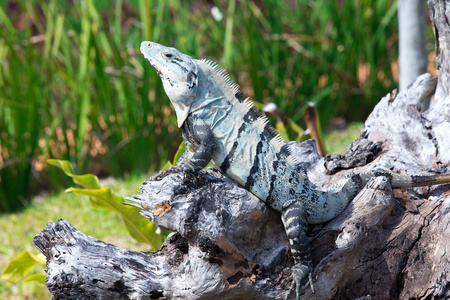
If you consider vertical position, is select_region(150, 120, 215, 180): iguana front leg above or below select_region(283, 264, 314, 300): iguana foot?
above

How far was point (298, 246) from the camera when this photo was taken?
6.59 ft

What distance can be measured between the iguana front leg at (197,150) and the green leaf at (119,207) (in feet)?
1.78

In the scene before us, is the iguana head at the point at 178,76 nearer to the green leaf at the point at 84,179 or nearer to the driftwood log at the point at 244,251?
the driftwood log at the point at 244,251

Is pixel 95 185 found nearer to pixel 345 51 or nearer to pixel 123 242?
pixel 123 242

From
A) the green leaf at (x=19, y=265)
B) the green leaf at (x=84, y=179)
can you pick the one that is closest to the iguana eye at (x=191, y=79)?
the green leaf at (x=84, y=179)

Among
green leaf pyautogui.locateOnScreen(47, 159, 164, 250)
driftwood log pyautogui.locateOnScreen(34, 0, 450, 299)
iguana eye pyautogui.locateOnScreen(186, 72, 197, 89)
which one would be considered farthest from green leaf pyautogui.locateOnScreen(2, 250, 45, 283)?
iguana eye pyautogui.locateOnScreen(186, 72, 197, 89)

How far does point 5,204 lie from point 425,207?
4849mm

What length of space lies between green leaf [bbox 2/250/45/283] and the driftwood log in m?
0.66

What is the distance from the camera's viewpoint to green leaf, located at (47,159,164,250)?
2.51m

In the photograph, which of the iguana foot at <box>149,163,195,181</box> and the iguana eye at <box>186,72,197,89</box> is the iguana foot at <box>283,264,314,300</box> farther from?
the iguana eye at <box>186,72,197,89</box>

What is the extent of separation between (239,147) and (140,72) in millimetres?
3825

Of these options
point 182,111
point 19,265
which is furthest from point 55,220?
point 182,111

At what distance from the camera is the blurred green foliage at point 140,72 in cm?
520

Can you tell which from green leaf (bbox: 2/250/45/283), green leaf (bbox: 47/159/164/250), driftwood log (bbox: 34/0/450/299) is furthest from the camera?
green leaf (bbox: 2/250/45/283)
